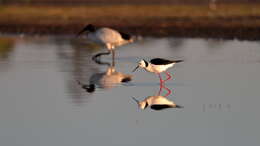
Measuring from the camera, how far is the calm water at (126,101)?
30.6 feet

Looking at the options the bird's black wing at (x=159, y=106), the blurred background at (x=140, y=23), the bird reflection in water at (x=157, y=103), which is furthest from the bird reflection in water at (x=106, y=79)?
the blurred background at (x=140, y=23)

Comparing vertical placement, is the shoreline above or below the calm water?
above

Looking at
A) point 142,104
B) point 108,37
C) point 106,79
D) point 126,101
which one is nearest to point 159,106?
point 142,104

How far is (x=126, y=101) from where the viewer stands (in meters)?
12.0

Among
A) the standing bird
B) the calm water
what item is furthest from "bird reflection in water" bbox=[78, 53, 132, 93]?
the standing bird

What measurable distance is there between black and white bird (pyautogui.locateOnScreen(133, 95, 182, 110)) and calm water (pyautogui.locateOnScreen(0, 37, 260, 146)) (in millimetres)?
113

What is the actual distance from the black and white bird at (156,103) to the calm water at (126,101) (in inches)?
4.4

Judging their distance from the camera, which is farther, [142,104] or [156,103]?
[156,103]

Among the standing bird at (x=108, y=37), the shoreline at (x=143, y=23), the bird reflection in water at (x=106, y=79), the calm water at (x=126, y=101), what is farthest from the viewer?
the shoreline at (x=143, y=23)

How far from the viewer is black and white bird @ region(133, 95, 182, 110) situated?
11.4m

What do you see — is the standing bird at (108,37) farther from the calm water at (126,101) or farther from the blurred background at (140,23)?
the blurred background at (140,23)

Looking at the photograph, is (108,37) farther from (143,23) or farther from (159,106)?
(143,23)

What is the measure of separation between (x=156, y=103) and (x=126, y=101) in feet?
1.66

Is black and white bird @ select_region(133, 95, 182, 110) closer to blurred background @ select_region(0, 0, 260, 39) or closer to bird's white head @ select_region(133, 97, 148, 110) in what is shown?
bird's white head @ select_region(133, 97, 148, 110)
